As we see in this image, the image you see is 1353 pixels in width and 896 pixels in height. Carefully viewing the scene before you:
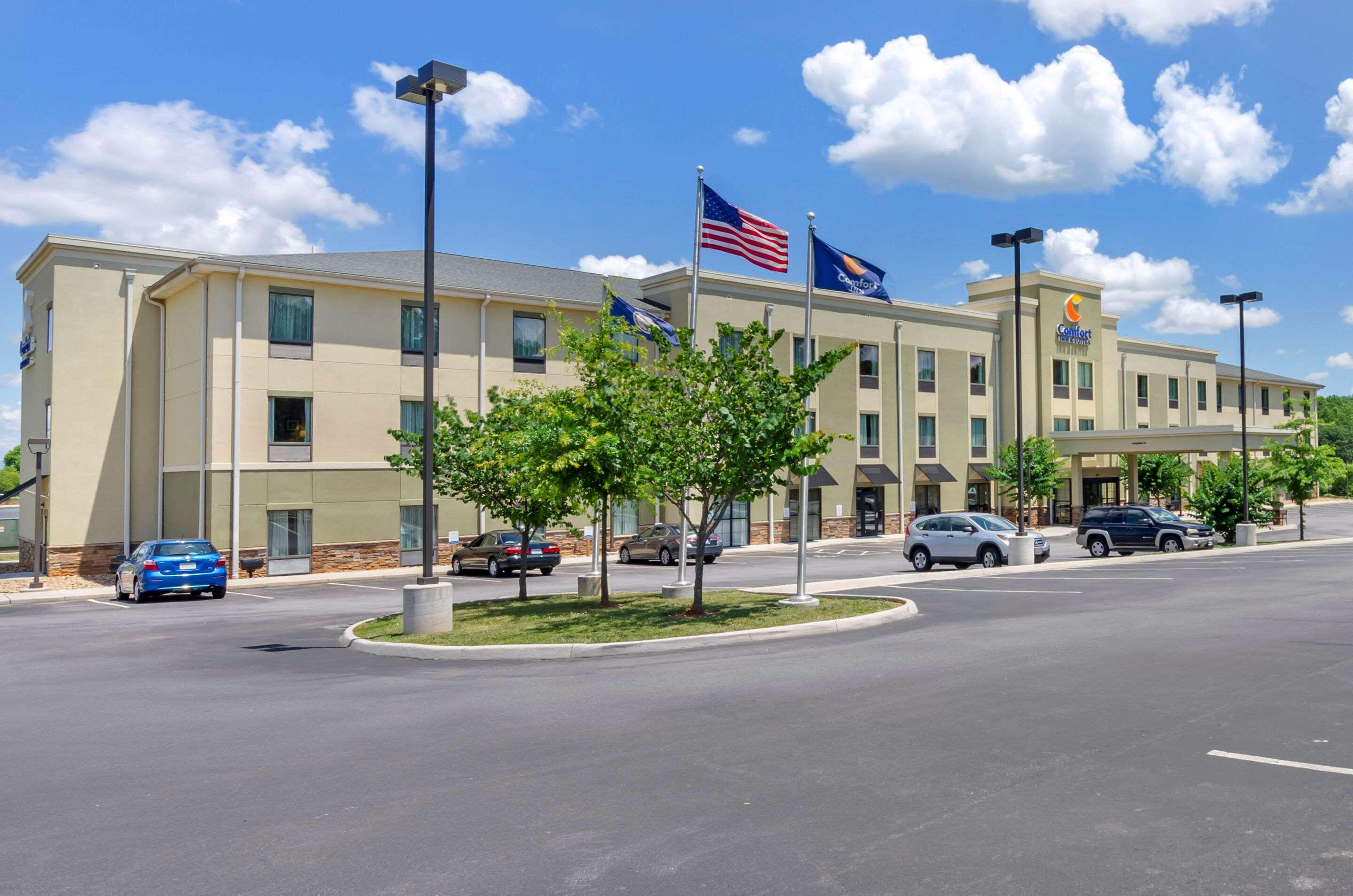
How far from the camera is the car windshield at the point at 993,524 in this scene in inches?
1099

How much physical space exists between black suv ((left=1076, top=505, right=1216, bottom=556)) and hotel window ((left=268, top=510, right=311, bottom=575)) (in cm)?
2594

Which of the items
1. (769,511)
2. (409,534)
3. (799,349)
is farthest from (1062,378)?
(409,534)

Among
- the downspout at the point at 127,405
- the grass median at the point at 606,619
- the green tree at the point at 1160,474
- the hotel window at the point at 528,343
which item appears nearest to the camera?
the grass median at the point at 606,619

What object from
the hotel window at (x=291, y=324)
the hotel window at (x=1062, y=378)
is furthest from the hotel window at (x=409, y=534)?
the hotel window at (x=1062, y=378)

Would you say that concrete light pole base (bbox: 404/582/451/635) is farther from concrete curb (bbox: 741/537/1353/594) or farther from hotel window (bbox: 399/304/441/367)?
hotel window (bbox: 399/304/441/367)

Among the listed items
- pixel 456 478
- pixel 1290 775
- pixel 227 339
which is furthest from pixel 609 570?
pixel 1290 775

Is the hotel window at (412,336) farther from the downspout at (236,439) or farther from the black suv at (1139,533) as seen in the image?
the black suv at (1139,533)

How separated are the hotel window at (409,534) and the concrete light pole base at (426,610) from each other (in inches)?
818

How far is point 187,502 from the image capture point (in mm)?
33500

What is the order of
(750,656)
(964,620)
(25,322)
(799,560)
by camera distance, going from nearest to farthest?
(750,656) < (964,620) < (799,560) < (25,322)

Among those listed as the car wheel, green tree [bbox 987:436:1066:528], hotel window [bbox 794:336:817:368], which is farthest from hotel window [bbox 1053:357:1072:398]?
the car wheel

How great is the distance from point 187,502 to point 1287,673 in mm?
32452

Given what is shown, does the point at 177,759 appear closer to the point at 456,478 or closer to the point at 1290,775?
the point at 1290,775

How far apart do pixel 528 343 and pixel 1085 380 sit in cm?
3607
